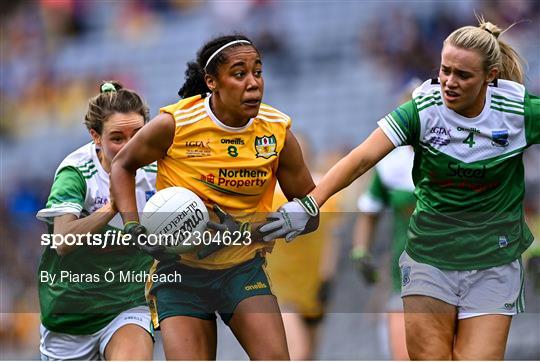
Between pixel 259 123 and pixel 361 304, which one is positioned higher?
pixel 259 123

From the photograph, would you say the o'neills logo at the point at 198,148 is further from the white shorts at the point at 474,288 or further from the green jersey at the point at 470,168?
the white shorts at the point at 474,288

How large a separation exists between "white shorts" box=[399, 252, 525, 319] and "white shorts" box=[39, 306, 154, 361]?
1482 mm

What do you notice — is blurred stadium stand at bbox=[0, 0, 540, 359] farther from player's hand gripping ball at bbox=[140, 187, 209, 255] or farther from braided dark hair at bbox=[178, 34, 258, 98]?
player's hand gripping ball at bbox=[140, 187, 209, 255]

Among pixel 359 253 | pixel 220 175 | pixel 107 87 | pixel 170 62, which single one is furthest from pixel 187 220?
pixel 170 62

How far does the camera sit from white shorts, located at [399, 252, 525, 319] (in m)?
5.30

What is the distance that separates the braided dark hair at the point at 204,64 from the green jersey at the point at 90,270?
0.49m

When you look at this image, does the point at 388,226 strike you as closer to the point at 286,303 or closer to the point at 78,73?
the point at 286,303

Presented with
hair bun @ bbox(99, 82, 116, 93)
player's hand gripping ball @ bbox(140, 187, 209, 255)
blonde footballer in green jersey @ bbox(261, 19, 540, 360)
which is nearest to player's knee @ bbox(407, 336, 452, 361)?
blonde footballer in green jersey @ bbox(261, 19, 540, 360)

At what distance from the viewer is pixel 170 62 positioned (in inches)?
575

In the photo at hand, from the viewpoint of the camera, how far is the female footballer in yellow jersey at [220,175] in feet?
17.4

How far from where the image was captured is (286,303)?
880 cm

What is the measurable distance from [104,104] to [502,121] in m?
2.02

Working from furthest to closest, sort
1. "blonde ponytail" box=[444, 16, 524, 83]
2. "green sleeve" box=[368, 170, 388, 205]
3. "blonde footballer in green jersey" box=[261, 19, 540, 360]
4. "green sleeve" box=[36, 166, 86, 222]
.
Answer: "green sleeve" box=[368, 170, 388, 205]
"green sleeve" box=[36, 166, 86, 222]
"blonde footballer in green jersey" box=[261, 19, 540, 360]
"blonde ponytail" box=[444, 16, 524, 83]

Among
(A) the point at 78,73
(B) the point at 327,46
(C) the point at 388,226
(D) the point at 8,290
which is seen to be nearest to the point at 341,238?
(C) the point at 388,226
